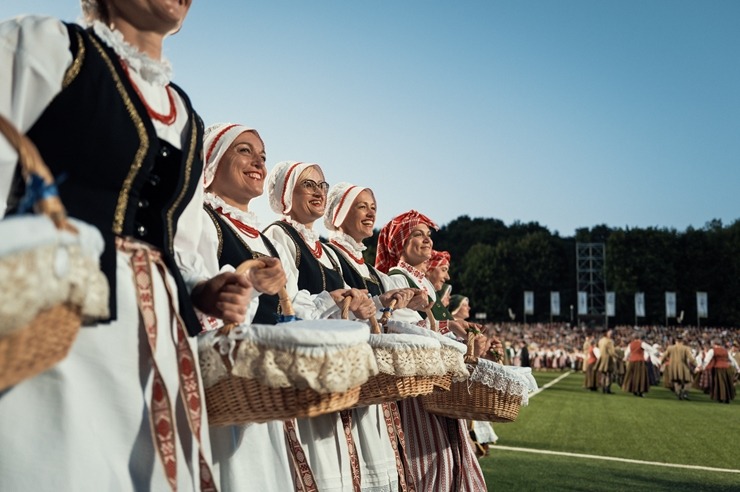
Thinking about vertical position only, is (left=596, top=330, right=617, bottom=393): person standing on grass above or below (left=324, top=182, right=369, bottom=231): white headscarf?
below

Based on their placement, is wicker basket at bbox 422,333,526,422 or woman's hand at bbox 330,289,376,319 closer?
woman's hand at bbox 330,289,376,319

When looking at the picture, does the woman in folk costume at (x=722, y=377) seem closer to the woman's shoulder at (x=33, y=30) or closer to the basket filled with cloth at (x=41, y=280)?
the woman's shoulder at (x=33, y=30)

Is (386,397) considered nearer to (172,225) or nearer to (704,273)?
(172,225)

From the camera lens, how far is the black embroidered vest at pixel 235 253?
3.16m

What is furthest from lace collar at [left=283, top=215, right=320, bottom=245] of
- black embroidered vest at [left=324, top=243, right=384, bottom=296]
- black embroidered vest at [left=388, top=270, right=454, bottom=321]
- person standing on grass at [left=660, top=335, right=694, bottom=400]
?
person standing on grass at [left=660, top=335, right=694, bottom=400]

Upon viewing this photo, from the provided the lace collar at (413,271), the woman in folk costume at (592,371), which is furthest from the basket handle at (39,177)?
the woman in folk costume at (592,371)

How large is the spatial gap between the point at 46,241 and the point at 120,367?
26.4 inches

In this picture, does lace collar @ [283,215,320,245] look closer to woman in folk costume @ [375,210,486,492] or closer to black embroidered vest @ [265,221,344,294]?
black embroidered vest @ [265,221,344,294]

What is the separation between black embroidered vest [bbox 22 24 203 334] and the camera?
189 cm

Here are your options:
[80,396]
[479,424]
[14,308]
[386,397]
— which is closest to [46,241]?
[14,308]

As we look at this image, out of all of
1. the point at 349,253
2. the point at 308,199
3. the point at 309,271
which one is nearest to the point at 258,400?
the point at 309,271

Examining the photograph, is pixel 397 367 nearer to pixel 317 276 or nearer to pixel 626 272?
pixel 317 276

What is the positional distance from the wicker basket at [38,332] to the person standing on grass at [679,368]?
24094mm

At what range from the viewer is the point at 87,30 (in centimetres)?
211
